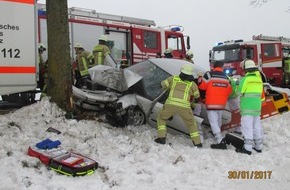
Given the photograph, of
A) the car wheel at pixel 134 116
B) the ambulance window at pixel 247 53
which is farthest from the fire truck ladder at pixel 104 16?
the car wheel at pixel 134 116

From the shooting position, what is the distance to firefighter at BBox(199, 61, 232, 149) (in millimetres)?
7102

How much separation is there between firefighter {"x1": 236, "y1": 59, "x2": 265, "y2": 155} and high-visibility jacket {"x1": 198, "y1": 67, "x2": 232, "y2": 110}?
0.29m

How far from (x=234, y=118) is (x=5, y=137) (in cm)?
417

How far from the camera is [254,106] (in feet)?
22.5

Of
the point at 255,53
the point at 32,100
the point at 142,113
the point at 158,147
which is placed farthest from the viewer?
the point at 255,53

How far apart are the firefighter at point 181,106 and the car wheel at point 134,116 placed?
0.66 meters

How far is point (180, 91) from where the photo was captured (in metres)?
6.81

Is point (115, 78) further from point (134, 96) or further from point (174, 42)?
point (174, 42)

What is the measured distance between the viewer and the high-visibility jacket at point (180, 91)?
6.76m

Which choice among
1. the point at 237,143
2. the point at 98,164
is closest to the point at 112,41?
the point at 237,143

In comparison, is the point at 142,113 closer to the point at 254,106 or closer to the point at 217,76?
the point at 217,76
